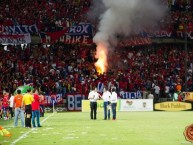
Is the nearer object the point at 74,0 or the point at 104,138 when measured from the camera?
the point at 104,138

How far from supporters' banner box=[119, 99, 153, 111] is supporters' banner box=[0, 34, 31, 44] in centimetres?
1071

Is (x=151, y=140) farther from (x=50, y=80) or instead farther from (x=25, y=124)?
(x=50, y=80)

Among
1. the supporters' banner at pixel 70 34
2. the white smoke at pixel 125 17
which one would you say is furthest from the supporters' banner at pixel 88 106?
the supporters' banner at pixel 70 34

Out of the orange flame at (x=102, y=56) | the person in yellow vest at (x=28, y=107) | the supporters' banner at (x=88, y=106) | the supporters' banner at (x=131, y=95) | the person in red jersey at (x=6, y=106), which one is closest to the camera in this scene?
the person in yellow vest at (x=28, y=107)

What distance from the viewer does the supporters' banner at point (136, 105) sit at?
46.3 meters

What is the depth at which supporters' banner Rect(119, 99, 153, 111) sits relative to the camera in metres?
46.3

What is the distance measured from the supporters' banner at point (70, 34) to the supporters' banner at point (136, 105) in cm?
921

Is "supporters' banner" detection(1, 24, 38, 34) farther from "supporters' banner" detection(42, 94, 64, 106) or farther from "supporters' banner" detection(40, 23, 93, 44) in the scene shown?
"supporters' banner" detection(42, 94, 64, 106)

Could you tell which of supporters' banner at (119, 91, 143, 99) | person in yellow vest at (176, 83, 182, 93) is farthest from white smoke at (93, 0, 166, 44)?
person in yellow vest at (176, 83, 182, 93)

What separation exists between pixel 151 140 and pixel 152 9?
122ft

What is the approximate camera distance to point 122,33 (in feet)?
179

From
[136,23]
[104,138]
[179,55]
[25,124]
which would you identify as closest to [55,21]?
[136,23]

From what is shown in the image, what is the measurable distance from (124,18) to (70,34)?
509 cm

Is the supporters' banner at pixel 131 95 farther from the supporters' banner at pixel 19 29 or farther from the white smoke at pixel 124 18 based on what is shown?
the supporters' banner at pixel 19 29
